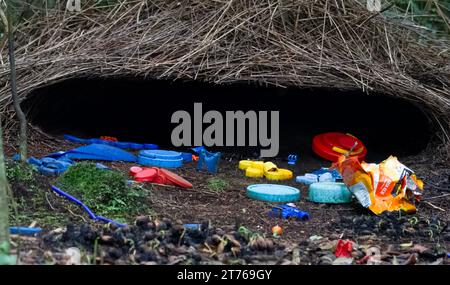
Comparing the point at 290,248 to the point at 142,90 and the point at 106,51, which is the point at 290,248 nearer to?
the point at 106,51

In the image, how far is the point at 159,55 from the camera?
6051mm

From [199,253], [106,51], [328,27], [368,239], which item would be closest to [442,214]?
[368,239]

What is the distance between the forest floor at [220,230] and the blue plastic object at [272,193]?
0.07m

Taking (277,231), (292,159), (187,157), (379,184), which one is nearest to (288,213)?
(277,231)

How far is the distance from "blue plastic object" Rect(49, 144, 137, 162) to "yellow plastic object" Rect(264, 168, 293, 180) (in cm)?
102

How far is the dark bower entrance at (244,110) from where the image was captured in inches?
266

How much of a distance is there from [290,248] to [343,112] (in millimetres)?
3969

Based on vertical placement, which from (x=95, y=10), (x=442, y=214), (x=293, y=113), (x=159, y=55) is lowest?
(x=442, y=214)

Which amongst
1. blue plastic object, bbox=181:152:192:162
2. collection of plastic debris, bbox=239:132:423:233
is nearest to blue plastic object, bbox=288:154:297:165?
blue plastic object, bbox=181:152:192:162

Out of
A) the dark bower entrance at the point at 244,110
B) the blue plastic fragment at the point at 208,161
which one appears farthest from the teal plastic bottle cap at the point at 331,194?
the dark bower entrance at the point at 244,110

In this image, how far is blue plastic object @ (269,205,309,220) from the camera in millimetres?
4301

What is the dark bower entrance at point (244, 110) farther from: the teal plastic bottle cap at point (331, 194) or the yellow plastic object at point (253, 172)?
the teal plastic bottle cap at point (331, 194)

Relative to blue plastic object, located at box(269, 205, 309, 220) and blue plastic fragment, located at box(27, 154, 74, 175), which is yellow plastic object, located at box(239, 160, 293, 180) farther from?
blue plastic fragment, located at box(27, 154, 74, 175)

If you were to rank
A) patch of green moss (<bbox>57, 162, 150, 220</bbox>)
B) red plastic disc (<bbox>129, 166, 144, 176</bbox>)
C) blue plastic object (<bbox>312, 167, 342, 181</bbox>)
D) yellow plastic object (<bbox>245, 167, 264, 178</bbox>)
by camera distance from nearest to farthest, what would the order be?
1. patch of green moss (<bbox>57, 162, 150, 220</bbox>)
2. red plastic disc (<bbox>129, 166, 144, 176</bbox>)
3. blue plastic object (<bbox>312, 167, 342, 181</bbox>)
4. yellow plastic object (<bbox>245, 167, 264, 178</bbox>)
